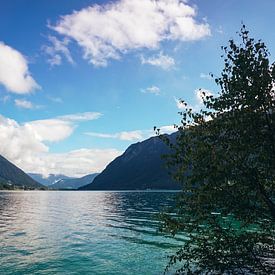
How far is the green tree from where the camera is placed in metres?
18.0

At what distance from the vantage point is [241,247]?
1873cm

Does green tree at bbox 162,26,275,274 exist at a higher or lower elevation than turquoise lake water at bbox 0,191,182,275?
higher

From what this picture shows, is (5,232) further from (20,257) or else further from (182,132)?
(182,132)

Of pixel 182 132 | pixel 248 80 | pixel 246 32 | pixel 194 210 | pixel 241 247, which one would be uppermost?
pixel 246 32

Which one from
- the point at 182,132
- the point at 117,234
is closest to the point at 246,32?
the point at 182,132

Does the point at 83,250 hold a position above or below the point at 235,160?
below

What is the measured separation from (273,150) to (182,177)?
528 cm

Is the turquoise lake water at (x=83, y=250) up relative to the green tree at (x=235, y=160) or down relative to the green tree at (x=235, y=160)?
down

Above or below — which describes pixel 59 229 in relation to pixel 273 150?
below

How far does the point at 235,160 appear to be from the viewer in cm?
1797

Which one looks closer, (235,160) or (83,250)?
(235,160)

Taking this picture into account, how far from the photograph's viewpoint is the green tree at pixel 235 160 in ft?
59.2

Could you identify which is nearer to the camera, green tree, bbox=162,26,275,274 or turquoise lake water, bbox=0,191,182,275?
green tree, bbox=162,26,275,274

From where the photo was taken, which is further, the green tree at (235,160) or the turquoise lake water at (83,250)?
the turquoise lake water at (83,250)
